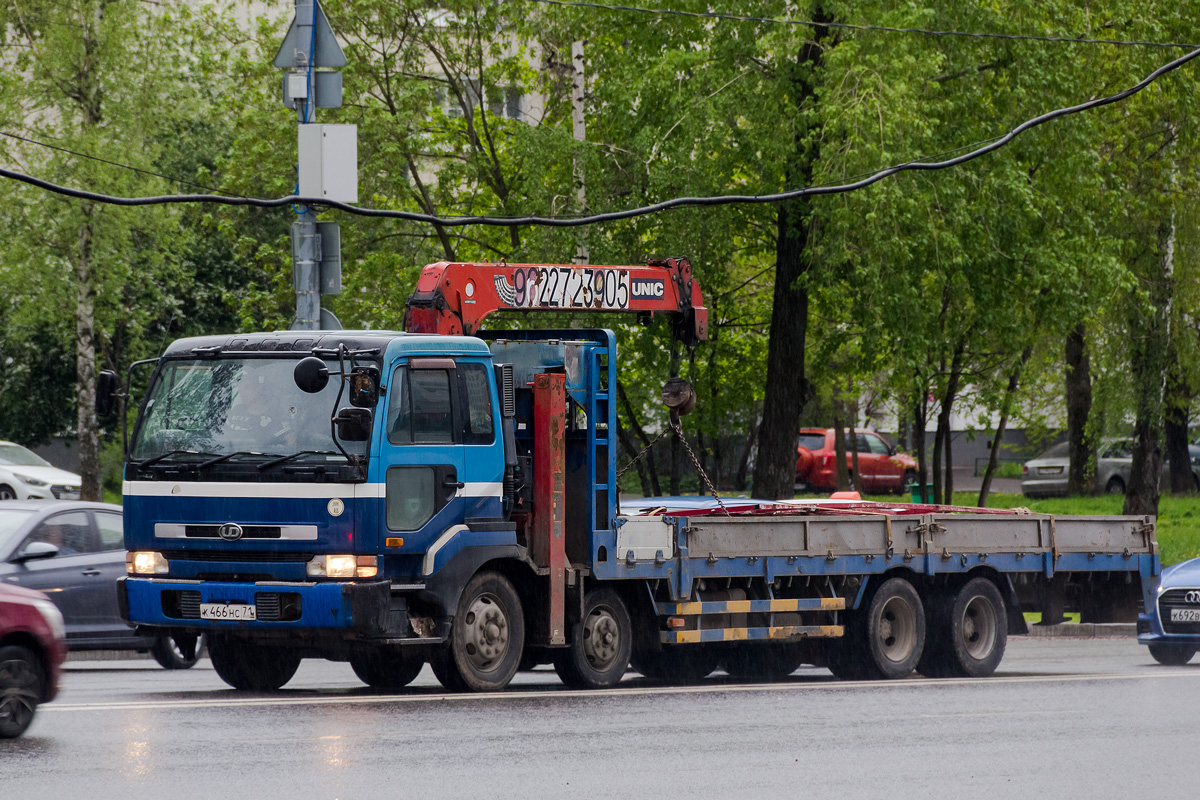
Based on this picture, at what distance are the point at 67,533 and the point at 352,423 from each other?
4.78m

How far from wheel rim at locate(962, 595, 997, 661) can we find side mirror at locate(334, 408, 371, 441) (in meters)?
6.79

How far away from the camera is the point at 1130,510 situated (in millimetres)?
30406

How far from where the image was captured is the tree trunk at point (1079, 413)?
36219 millimetres

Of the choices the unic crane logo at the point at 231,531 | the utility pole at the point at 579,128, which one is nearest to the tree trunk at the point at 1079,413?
the utility pole at the point at 579,128

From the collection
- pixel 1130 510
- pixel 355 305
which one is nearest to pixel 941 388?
pixel 1130 510

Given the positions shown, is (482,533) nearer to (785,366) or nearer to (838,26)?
(838,26)

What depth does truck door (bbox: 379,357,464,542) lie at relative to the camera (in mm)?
11672

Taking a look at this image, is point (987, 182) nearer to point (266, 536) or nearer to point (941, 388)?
point (941, 388)

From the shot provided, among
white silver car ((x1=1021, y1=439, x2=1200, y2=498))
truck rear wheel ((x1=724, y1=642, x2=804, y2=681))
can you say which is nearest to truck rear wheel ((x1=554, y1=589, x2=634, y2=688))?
truck rear wheel ((x1=724, y1=642, x2=804, y2=681))

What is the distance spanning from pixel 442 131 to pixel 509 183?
4.50 feet

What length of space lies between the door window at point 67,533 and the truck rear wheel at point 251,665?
8.07 ft

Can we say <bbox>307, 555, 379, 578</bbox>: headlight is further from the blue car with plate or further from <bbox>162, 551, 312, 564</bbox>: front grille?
the blue car with plate

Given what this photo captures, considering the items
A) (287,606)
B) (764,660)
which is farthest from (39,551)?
(764,660)

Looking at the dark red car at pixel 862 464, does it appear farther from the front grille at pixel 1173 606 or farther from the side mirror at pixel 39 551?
the side mirror at pixel 39 551
